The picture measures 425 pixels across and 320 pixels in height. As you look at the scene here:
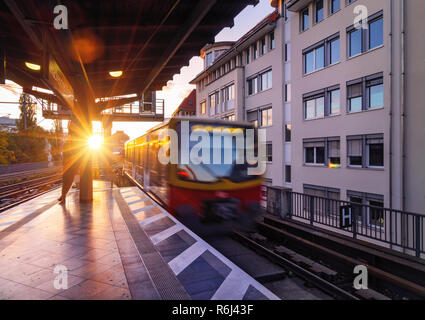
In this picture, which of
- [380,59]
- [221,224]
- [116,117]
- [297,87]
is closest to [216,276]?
[221,224]

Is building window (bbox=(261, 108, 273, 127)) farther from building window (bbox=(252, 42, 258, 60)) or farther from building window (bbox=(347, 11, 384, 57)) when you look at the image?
building window (bbox=(347, 11, 384, 57))

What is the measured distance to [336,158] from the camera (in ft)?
58.5

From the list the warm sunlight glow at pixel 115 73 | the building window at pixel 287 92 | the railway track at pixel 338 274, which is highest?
the building window at pixel 287 92

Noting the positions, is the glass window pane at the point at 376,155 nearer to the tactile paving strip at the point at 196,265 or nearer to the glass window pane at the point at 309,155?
the glass window pane at the point at 309,155

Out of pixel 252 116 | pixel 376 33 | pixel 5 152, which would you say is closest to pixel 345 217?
pixel 376 33

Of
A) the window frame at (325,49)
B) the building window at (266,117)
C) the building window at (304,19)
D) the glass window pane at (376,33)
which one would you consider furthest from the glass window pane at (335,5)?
the building window at (266,117)

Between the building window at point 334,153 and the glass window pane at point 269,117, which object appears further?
the glass window pane at point 269,117

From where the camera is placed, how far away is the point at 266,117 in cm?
2494

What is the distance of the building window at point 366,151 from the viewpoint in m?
15.2

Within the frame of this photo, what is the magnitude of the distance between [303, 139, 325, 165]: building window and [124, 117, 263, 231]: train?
469 inches

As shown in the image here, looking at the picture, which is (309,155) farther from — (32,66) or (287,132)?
(32,66)

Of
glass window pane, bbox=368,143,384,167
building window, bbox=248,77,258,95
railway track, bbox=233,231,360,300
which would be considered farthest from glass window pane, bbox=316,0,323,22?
railway track, bbox=233,231,360,300

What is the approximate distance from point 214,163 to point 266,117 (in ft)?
59.7

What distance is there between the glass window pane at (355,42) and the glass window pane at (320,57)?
7.24 feet
